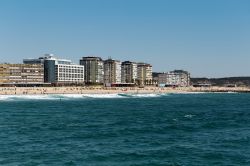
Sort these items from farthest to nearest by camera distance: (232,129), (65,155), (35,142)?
1. (232,129)
2. (35,142)
3. (65,155)

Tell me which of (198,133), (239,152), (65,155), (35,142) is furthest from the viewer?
(198,133)

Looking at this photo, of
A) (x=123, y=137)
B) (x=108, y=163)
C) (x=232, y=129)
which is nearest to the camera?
(x=108, y=163)

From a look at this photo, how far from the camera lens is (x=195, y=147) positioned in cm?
4406

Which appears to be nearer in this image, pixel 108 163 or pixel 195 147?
pixel 108 163

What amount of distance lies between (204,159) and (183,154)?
241 centimetres

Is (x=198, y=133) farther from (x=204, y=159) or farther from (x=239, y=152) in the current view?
(x=204, y=159)

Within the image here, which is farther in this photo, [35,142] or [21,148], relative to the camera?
[35,142]

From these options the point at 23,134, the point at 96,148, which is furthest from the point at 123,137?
the point at 23,134

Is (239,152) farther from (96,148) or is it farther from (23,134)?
(23,134)

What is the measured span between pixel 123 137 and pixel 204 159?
13703mm

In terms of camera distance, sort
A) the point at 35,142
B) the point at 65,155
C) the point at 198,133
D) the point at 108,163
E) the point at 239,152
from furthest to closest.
Result: the point at 198,133, the point at 35,142, the point at 239,152, the point at 65,155, the point at 108,163

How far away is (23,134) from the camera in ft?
175

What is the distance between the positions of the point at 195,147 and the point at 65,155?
1207 cm

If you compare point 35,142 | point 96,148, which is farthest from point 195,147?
point 35,142
